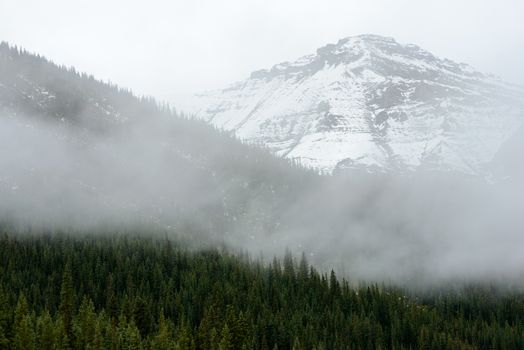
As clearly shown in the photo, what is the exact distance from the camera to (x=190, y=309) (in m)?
154

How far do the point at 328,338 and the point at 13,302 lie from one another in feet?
254

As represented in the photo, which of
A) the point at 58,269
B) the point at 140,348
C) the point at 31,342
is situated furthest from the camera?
the point at 58,269

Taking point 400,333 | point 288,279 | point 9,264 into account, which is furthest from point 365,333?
point 9,264

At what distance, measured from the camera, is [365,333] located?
516ft

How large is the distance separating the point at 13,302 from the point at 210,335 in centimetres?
4899

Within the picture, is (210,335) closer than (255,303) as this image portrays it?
Yes

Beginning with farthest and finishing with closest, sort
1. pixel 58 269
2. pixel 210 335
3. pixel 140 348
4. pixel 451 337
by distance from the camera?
pixel 58 269, pixel 451 337, pixel 210 335, pixel 140 348

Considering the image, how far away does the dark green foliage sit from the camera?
401 ft

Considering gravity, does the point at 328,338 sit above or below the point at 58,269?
below

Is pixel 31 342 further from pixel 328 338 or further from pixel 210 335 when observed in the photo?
pixel 328 338

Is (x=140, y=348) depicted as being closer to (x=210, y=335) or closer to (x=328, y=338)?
(x=210, y=335)

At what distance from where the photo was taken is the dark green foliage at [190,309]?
401 ft

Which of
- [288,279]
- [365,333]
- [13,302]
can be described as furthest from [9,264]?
[365,333]

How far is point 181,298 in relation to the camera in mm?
162375
